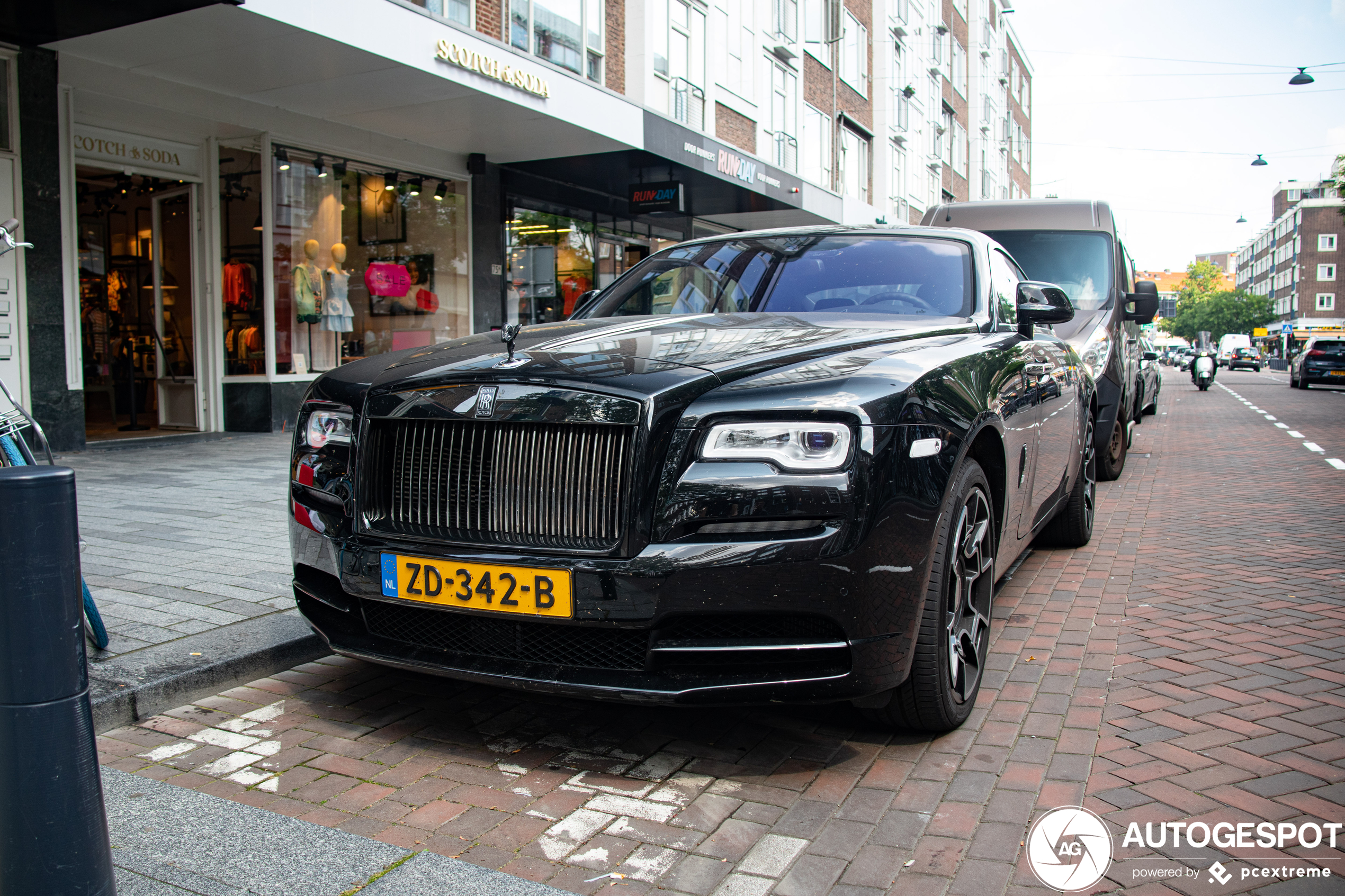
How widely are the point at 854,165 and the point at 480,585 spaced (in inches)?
1191

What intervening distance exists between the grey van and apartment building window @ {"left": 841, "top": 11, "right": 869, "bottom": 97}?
20294mm

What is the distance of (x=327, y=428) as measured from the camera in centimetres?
317

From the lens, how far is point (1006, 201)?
32.5ft

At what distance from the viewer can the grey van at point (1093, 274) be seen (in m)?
8.53

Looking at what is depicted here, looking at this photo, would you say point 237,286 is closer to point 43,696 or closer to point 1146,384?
point 43,696

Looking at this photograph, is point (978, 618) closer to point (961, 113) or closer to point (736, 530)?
point (736, 530)

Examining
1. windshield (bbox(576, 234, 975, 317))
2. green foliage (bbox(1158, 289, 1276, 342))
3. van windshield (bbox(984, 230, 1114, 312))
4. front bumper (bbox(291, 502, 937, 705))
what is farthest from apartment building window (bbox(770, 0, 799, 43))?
green foliage (bbox(1158, 289, 1276, 342))

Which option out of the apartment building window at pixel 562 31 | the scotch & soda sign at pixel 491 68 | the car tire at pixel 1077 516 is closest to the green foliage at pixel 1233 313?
the apartment building window at pixel 562 31

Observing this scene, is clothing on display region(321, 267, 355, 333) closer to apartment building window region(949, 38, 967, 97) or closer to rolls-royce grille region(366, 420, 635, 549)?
rolls-royce grille region(366, 420, 635, 549)

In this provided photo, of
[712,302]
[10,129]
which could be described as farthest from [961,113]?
[712,302]

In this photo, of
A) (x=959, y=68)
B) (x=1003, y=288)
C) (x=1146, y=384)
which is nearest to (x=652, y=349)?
(x=1003, y=288)

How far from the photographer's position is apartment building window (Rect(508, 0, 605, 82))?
1389 centimetres

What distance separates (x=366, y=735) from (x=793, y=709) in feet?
4.31

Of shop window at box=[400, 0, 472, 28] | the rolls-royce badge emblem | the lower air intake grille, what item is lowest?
the lower air intake grille
